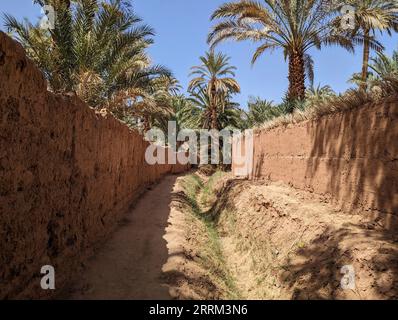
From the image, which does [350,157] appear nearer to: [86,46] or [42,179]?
[42,179]

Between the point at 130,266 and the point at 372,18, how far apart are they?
1077 centimetres

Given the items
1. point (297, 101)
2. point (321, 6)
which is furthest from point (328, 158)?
point (321, 6)

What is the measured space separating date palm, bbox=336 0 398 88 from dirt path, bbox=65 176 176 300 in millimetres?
6104

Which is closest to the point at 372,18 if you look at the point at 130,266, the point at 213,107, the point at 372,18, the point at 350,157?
the point at 372,18

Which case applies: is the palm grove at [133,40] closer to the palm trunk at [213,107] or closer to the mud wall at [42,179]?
the mud wall at [42,179]

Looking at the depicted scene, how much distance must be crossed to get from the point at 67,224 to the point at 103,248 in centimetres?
157

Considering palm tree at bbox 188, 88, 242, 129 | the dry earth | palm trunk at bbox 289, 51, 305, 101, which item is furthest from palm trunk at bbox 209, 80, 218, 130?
the dry earth

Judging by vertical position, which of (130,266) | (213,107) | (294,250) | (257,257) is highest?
(213,107)

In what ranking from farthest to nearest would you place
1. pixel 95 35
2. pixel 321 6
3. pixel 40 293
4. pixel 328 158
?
pixel 321 6 < pixel 95 35 < pixel 328 158 < pixel 40 293

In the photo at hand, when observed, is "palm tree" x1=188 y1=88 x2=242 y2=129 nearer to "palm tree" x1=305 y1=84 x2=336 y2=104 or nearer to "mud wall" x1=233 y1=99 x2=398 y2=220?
"palm tree" x1=305 y1=84 x2=336 y2=104

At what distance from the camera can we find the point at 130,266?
223 inches

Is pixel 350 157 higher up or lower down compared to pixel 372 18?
lower down

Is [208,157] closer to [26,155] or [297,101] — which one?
[297,101]

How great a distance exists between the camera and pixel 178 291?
4.86 metres
